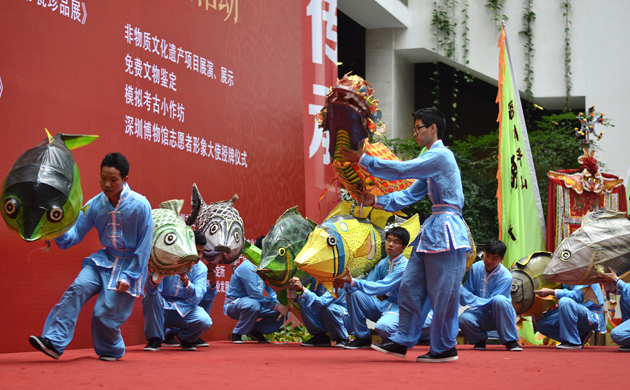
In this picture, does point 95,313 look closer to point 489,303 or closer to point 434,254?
point 434,254

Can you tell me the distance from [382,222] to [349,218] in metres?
0.51

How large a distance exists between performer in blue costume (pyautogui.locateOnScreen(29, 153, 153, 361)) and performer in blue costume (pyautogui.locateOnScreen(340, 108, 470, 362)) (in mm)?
1395

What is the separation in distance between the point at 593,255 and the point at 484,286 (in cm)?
115

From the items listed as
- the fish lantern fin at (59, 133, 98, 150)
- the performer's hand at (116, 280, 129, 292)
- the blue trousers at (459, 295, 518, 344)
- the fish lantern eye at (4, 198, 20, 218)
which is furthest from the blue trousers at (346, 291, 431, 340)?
the fish lantern eye at (4, 198, 20, 218)

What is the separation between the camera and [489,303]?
21.2ft

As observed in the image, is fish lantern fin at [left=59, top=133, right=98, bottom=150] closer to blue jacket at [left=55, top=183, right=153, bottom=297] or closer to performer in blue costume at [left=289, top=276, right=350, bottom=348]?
blue jacket at [left=55, top=183, right=153, bottom=297]

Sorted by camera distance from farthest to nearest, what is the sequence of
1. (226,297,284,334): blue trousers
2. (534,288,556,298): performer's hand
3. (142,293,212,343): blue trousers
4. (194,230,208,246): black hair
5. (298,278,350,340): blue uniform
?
(226,297,284,334): blue trousers → (534,288,556,298): performer's hand → (298,278,350,340): blue uniform → (142,293,212,343): blue trousers → (194,230,208,246): black hair

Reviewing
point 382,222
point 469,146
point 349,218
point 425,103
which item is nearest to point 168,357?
point 349,218

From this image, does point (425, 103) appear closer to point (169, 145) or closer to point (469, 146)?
point (469, 146)

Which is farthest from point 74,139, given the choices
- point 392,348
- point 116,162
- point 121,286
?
point 392,348

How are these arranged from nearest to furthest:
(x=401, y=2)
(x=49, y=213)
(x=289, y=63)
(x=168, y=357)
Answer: (x=49, y=213)
(x=168, y=357)
(x=289, y=63)
(x=401, y=2)

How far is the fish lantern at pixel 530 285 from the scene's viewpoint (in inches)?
275

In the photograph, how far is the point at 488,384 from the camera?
3145mm

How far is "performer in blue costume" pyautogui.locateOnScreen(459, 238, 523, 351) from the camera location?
6328 mm
